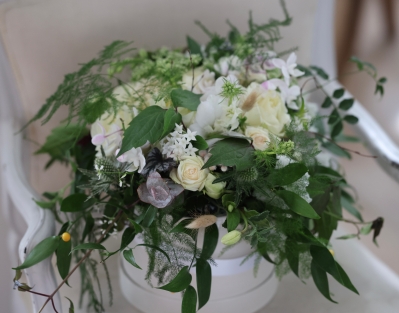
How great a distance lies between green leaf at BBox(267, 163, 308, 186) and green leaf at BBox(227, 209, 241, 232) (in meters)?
0.05

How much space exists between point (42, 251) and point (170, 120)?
0.24m

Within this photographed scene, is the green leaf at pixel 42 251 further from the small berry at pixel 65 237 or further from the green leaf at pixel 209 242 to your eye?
the green leaf at pixel 209 242

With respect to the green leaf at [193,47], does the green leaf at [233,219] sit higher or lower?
lower

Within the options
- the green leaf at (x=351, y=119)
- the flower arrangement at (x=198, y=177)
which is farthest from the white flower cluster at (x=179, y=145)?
the green leaf at (x=351, y=119)

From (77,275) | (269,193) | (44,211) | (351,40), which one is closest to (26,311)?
(77,275)

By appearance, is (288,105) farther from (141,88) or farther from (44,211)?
(44,211)

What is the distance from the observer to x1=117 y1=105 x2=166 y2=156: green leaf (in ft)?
1.51

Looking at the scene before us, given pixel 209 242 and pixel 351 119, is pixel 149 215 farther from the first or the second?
pixel 351 119

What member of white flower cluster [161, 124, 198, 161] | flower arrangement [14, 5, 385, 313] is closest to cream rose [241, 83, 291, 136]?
flower arrangement [14, 5, 385, 313]

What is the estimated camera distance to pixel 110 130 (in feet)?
1.78

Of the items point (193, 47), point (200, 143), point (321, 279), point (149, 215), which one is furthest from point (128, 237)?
point (193, 47)

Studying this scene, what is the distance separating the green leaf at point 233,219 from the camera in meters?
0.46

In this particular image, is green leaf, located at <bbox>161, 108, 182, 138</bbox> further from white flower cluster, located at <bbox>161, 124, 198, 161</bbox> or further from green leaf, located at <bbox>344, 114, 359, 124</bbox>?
green leaf, located at <bbox>344, 114, 359, 124</bbox>

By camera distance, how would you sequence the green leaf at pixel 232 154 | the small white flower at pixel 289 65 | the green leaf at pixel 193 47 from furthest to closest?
the green leaf at pixel 193 47
the small white flower at pixel 289 65
the green leaf at pixel 232 154
